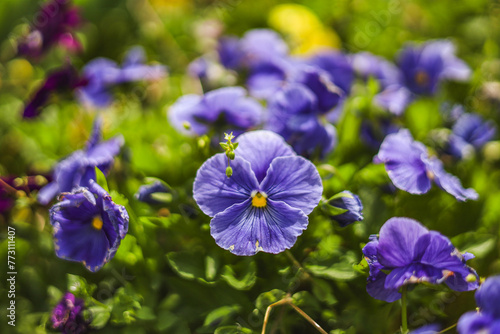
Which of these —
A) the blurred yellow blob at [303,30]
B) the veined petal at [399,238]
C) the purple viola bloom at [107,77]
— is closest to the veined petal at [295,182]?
the veined petal at [399,238]

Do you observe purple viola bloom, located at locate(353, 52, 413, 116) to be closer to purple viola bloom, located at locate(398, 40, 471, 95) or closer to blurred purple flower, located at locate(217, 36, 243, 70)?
purple viola bloom, located at locate(398, 40, 471, 95)

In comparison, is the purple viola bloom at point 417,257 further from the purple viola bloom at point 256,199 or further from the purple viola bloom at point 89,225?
the purple viola bloom at point 89,225

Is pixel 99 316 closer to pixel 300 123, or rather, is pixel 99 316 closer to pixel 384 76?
pixel 300 123

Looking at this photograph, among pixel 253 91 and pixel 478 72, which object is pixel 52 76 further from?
pixel 478 72

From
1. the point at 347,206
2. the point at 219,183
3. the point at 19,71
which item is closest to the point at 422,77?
the point at 347,206

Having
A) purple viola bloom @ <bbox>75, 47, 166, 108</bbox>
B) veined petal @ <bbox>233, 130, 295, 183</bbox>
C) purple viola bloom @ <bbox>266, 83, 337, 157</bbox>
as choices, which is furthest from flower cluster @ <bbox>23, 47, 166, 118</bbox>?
veined petal @ <bbox>233, 130, 295, 183</bbox>

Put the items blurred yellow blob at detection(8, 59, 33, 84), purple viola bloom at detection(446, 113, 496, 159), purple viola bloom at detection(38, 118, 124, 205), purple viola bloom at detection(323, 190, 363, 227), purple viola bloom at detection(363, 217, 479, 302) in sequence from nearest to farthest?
purple viola bloom at detection(363, 217, 479, 302) < purple viola bloom at detection(323, 190, 363, 227) < purple viola bloom at detection(38, 118, 124, 205) < purple viola bloom at detection(446, 113, 496, 159) < blurred yellow blob at detection(8, 59, 33, 84)

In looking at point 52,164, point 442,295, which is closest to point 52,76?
point 52,164
